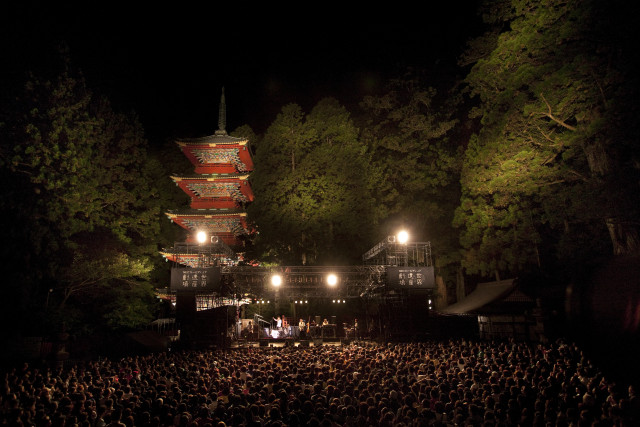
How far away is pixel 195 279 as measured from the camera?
16688 mm

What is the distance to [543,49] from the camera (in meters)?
14.5

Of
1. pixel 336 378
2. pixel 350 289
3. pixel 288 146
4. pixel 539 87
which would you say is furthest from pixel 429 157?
pixel 336 378

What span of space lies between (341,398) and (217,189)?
67.7 feet

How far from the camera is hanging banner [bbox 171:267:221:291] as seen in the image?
655 inches

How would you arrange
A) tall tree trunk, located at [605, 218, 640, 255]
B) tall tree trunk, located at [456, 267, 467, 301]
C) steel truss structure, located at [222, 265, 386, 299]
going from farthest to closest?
tall tree trunk, located at [456, 267, 467, 301], steel truss structure, located at [222, 265, 386, 299], tall tree trunk, located at [605, 218, 640, 255]

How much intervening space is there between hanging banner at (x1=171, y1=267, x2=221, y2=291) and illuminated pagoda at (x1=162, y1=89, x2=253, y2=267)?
20.2ft

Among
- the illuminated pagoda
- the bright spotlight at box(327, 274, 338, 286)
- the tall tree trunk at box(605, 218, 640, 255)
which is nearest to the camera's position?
the tall tree trunk at box(605, 218, 640, 255)

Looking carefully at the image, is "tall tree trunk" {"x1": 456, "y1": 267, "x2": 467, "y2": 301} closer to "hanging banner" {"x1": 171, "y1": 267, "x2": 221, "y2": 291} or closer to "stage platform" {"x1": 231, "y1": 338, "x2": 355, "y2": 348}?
"stage platform" {"x1": 231, "y1": 338, "x2": 355, "y2": 348}

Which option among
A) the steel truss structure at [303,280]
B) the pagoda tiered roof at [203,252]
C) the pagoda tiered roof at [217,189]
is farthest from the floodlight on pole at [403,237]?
the pagoda tiered roof at [217,189]

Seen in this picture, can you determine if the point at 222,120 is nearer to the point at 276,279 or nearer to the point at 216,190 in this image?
the point at 216,190

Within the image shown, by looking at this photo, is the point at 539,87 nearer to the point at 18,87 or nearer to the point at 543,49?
the point at 543,49

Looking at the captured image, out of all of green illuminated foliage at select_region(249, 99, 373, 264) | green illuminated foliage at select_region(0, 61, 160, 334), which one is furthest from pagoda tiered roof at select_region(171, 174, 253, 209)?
green illuminated foliage at select_region(0, 61, 160, 334)

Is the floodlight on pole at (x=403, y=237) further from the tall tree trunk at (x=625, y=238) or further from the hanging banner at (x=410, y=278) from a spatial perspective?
the tall tree trunk at (x=625, y=238)

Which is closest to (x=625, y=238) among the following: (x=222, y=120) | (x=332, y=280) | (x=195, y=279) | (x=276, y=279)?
(x=332, y=280)
